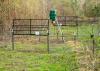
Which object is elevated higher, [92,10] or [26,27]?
[26,27]

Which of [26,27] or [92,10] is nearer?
[26,27]

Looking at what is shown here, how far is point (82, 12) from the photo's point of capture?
35.1 metres

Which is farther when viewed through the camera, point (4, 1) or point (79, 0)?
point (79, 0)

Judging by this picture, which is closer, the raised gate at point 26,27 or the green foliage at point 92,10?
the raised gate at point 26,27

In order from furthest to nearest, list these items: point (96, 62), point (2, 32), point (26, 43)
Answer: point (2, 32) → point (26, 43) → point (96, 62)

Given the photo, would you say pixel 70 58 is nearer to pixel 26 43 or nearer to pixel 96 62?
pixel 96 62

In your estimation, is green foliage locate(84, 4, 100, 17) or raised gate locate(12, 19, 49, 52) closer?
raised gate locate(12, 19, 49, 52)

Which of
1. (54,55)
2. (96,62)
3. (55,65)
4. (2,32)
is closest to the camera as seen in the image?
(96,62)

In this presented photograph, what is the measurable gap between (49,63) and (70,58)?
874 millimetres

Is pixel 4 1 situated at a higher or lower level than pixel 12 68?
higher

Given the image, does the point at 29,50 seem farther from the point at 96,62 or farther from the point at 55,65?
the point at 96,62

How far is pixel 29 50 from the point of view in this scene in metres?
15.7

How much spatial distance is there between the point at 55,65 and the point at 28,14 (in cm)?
977

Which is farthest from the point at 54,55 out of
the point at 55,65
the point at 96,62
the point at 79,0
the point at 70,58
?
the point at 79,0
